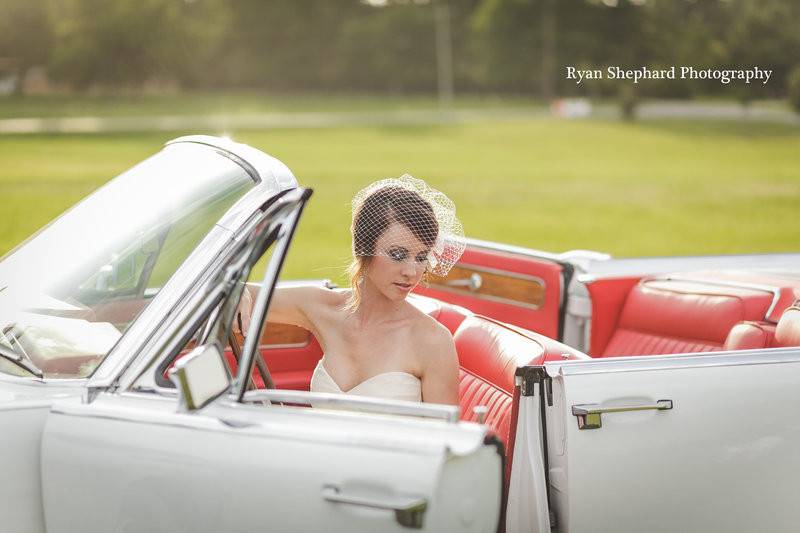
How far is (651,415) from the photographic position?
9.13 feet

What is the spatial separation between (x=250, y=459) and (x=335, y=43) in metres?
89.5

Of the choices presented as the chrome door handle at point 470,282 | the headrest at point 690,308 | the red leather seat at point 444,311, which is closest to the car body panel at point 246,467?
the red leather seat at point 444,311

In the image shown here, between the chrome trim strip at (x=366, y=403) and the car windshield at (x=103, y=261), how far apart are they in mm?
567

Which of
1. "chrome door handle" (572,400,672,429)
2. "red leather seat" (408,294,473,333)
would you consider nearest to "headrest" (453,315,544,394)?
"red leather seat" (408,294,473,333)

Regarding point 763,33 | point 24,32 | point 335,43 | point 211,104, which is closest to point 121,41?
point 24,32

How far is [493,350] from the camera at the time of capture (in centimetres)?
342

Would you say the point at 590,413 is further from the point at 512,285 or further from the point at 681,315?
the point at 512,285

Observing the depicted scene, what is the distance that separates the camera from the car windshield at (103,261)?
8.82ft

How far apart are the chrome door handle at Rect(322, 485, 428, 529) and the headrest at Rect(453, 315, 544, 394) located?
1.06 meters

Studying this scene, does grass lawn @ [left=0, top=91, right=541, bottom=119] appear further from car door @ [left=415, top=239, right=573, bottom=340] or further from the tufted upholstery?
the tufted upholstery

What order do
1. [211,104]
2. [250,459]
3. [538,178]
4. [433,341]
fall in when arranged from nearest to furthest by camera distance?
1. [250,459]
2. [433,341]
3. [538,178]
4. [211,104]

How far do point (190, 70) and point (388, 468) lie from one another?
8298 cm

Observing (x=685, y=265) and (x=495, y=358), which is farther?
(x=685, y=265)

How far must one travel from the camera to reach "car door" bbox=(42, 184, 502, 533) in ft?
7.22
